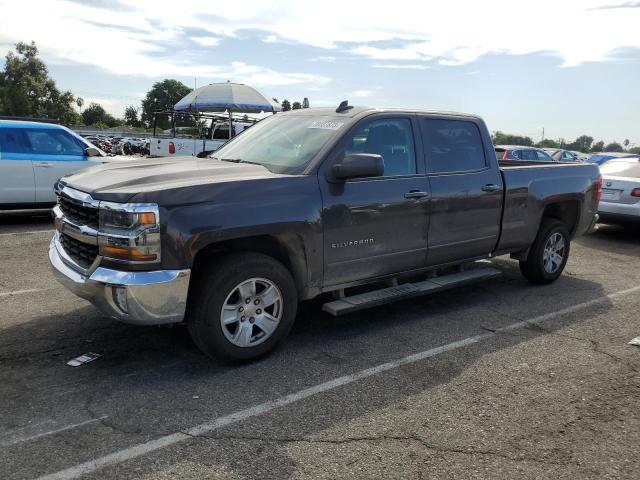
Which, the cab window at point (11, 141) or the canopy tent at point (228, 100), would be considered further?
the canopy tent at point (228, 100)

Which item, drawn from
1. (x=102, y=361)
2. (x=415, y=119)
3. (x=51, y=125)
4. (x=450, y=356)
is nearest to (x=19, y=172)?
(x=51, y=125)

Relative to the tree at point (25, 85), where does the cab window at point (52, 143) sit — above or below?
below

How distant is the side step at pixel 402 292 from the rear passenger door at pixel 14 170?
23.9 ft

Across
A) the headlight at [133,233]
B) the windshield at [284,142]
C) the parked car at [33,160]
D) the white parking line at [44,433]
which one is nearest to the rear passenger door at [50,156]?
the parked car at [33,160]

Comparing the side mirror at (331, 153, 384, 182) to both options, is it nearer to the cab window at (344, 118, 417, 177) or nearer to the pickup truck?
the cab window at (344, 118, 417, 177)

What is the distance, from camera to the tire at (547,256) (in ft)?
20.8

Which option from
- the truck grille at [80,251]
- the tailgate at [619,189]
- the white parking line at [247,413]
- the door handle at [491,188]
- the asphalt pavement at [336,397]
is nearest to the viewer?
the white parking line at [247,413]

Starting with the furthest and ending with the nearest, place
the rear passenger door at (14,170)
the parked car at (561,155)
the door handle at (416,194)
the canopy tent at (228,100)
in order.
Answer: the parked car at (561,155), the canopy tent at (228,100), the rear passenger door at (14,170), the door handle at (416,194)

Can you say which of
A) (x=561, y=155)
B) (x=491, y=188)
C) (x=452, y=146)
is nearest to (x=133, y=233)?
(x=452, y=146)

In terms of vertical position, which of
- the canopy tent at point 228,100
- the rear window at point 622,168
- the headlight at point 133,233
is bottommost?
the headlight at point 133,233

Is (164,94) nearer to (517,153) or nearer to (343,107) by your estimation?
(517,153)

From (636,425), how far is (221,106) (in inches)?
724

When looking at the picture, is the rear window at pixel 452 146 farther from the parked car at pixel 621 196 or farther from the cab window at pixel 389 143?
the parked car at pixel 621 196

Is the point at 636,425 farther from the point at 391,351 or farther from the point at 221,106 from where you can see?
the point at 221,106
